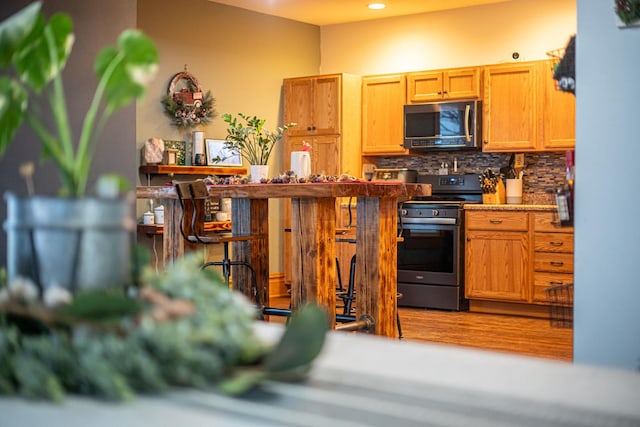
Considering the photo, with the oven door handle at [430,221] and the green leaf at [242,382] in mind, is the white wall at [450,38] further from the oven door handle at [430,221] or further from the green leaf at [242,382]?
the green leaf at [242,382]

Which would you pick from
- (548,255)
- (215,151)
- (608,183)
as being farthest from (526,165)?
(608,183)

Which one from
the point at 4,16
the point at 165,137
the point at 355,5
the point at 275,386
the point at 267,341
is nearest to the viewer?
the point at 275,386

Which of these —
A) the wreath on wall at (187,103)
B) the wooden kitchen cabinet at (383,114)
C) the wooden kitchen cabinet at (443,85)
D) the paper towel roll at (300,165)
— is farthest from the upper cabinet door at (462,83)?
the paper towel roll at (300,165)

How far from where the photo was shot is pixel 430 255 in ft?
23.1

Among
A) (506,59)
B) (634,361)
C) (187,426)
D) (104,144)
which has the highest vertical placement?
(506,59)

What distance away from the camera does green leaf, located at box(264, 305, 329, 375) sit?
2.96 feet

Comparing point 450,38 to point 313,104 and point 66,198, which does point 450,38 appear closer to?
point 313,104

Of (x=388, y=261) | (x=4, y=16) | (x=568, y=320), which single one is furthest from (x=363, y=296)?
(x=4, y=16)

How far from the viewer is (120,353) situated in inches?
32.7

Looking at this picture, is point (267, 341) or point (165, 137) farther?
point (165, 137)

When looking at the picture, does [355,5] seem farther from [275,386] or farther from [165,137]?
[275,386]

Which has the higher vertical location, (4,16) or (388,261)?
(4,16)

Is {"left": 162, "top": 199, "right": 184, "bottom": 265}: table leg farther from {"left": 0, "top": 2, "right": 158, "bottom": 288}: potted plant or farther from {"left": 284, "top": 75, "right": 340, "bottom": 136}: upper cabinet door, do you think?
{"left": 0, "top": 2, "right": 158, "bottom": 288}: potted plant

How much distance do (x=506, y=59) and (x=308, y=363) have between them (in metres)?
6.76
